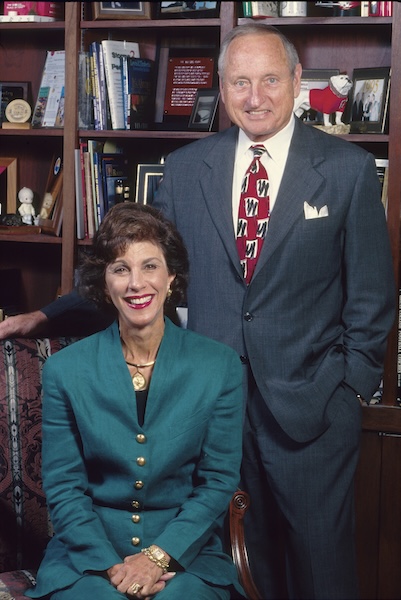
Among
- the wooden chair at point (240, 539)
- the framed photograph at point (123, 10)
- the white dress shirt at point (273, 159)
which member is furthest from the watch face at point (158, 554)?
the framed photograph at point (123, 10)

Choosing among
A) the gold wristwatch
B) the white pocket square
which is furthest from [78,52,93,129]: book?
the gold wristwatch

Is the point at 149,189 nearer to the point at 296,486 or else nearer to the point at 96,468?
the point at 296,486

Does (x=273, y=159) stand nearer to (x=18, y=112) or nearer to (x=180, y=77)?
(x=180, y=77)

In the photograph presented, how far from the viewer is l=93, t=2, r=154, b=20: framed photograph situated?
10.0ft

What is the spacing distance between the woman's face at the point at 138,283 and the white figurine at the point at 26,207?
1.68m

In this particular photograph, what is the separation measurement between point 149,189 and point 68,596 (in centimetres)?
182

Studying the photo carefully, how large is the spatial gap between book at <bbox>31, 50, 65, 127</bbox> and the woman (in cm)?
161

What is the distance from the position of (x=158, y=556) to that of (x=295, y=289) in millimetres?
848

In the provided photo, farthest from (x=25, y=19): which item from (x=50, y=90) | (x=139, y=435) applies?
(x=139, y=435)

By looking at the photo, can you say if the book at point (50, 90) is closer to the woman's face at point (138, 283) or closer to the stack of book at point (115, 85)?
the stack of book at point (115, 85)

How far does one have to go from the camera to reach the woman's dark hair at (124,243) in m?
1.77

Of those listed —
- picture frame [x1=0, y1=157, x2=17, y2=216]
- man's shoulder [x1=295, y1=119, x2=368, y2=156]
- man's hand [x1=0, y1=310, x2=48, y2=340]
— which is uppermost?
man's shoulder [x1=295, y1=119, x2=368, y2=156]

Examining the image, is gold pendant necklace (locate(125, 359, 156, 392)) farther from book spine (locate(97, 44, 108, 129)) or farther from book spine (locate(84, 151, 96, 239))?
book spine (locate(97, 44, 108, 129))

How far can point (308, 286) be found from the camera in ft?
A: 7.34
